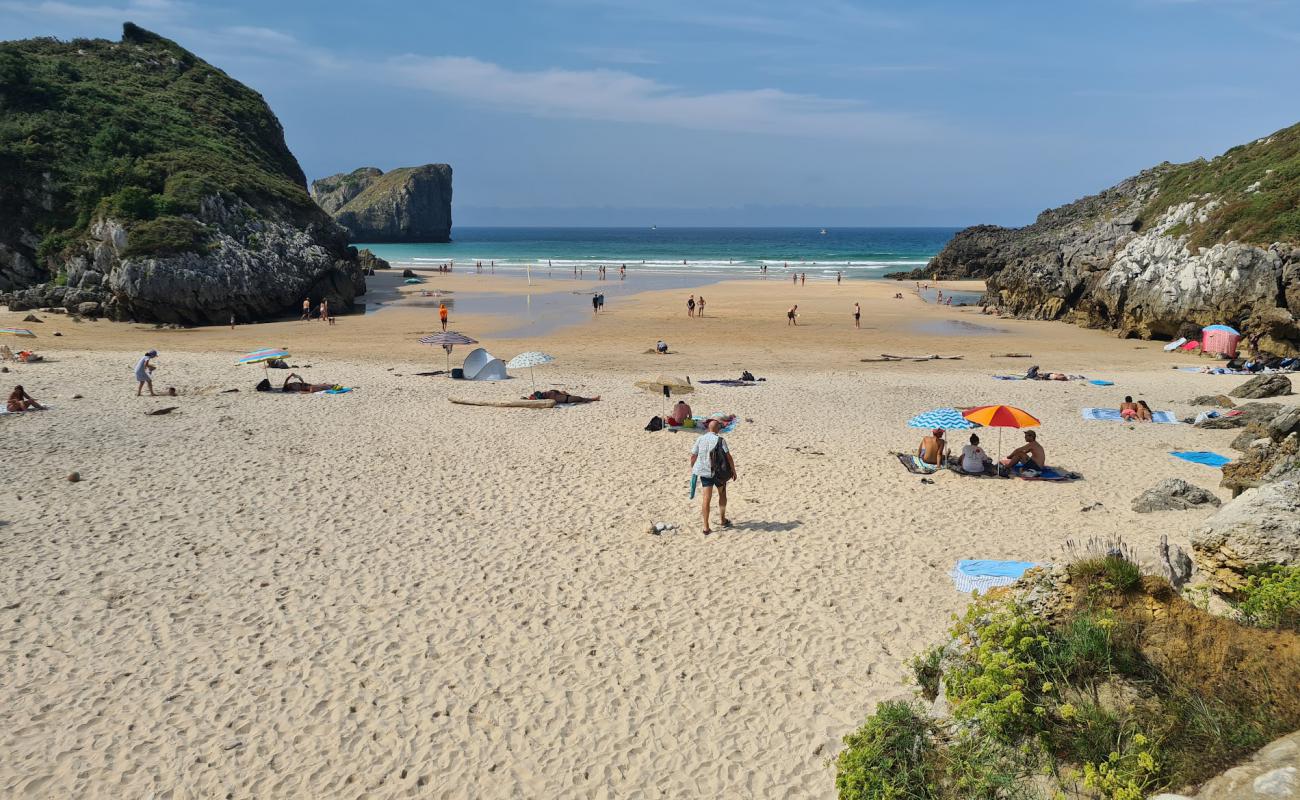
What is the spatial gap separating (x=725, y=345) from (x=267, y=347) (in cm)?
1672

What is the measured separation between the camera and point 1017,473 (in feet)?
43.1

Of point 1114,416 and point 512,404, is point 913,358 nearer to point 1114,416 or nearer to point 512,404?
point 1114,416

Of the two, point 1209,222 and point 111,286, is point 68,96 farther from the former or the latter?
point 1209,222

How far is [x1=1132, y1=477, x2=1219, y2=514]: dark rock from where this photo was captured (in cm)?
1095

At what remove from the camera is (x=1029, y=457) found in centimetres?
A: 1321

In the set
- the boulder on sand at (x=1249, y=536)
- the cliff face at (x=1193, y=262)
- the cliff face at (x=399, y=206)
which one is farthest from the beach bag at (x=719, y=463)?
the cliff face at (x=399, y=206)

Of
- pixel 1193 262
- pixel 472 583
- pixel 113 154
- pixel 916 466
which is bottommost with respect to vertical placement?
pixel 472 583

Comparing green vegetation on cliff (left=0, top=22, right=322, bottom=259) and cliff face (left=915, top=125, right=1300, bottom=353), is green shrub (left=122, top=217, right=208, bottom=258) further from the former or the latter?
cliff face (left=915, top=125, right=1300, bottom=353)

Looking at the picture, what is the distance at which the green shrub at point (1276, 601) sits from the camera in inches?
205

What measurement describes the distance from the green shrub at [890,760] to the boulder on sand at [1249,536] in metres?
2.69

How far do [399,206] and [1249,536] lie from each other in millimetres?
148313

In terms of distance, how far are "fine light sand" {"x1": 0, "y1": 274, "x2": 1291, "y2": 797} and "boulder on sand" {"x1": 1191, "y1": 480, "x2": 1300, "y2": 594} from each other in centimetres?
252

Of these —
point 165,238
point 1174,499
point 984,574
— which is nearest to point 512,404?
point 984,574

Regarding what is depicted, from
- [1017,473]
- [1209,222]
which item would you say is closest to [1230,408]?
[1017,473]
